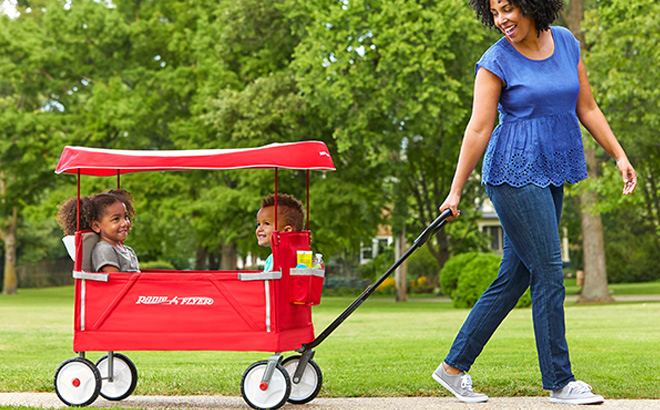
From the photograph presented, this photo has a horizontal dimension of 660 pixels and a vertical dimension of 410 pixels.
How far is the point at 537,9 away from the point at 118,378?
136 inches

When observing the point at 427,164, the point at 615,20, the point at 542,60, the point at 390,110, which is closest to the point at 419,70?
the point at 390,110

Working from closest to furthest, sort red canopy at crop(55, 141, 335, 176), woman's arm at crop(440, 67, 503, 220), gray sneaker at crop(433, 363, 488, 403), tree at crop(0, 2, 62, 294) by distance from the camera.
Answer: woman's arm at crop(440, 67, 503, 220) < red canopy at crop(55, 141, 335, 176) < gray sneaker at crop(433, 363, 488, 403) < tree at crop(0, 2, 62, 294)

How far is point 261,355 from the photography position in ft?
32.7

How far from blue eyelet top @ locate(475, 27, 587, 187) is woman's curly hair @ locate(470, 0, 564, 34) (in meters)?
A: 0.21

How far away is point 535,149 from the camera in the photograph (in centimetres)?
461

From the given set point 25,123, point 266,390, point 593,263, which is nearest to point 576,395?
point 266,390

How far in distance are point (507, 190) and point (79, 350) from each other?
2.69 meters

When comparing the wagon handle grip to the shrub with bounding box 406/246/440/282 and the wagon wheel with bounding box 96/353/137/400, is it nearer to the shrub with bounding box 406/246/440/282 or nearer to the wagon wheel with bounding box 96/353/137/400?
the wagon wheel with bounding box 96/353/137/400

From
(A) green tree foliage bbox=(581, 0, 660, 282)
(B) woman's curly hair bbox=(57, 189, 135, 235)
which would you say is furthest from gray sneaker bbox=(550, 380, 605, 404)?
(A) green tree foliage bbox=(581, 0, 660, 282)

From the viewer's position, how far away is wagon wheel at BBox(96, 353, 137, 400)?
5438 mm

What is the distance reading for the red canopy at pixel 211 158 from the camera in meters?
4.82

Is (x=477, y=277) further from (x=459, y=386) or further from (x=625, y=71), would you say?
(x=459, y=386)

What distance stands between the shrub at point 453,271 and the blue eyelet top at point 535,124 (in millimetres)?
18718

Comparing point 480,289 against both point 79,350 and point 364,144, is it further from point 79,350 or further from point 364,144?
point 79,350
